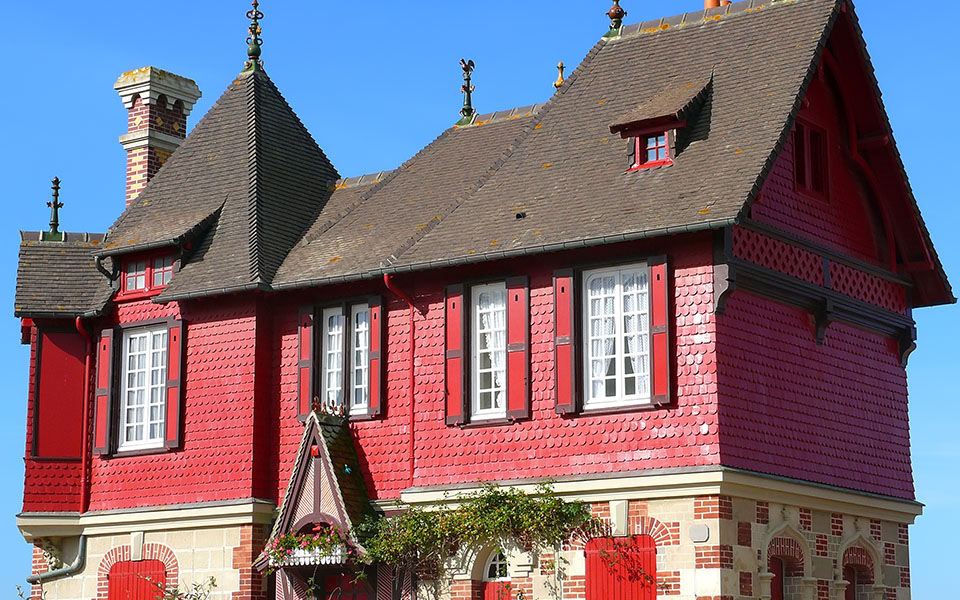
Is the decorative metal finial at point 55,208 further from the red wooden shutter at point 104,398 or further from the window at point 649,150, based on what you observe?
the window at point 649,150

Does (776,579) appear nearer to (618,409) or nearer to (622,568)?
(622,568)

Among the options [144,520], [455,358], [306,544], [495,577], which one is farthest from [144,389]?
[495,577]

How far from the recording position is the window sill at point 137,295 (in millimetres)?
25844

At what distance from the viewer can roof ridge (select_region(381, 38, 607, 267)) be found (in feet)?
78.1

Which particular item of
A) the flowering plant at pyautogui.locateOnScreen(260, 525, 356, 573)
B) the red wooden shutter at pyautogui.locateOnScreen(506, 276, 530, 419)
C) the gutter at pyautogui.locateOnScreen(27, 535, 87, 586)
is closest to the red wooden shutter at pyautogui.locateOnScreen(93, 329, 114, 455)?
the gutter at pyautogui.locateOnScreen(27, 535, 87, 586)

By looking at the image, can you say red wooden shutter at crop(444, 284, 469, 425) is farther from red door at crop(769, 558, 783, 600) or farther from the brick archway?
the brick archway

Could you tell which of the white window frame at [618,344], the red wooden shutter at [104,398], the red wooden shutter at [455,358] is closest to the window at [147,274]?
the red wooden shutter at [104,398]

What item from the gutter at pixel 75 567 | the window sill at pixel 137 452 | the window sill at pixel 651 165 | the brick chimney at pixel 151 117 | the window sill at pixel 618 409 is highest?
the brick chimney at pixel 151 117

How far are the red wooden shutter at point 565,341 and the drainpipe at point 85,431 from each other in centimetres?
912

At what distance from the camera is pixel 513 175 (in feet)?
78.7

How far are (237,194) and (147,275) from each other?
206 cm

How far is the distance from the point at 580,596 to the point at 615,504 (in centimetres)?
133

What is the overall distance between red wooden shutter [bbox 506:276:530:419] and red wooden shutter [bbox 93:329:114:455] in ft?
25.1

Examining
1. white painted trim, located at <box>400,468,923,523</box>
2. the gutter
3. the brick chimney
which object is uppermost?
the brick chimney
